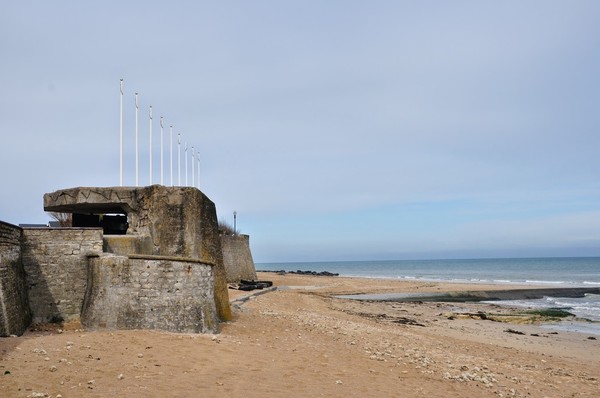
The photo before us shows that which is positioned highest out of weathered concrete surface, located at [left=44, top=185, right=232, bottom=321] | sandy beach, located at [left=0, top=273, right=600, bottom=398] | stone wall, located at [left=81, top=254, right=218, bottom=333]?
weathered concrete surface, located at [left=44, top=185, right=232, bottom=321]

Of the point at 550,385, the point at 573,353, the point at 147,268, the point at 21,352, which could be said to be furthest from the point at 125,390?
the point at 573,353

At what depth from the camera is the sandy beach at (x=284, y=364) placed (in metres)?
8.72

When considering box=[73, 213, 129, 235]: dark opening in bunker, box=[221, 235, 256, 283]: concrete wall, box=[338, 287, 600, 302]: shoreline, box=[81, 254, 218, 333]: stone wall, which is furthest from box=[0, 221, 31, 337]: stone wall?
box=[338, 287, 600, 302]: shoreline

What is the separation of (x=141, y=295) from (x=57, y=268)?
2471 millimetres

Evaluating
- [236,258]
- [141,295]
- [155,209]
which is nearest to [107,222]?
[155,209]

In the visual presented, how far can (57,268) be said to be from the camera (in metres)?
13.4

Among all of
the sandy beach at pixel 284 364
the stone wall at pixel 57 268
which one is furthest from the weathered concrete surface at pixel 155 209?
the sandy beach at pixel 284 364

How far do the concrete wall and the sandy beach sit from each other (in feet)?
58.5

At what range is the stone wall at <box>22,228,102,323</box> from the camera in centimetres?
1314

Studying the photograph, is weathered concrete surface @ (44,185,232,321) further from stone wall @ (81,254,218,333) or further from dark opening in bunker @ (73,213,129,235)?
dark opening in bunker @ (73,213,129,235)

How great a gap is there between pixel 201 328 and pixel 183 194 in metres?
3.93

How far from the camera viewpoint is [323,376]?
1048 cm

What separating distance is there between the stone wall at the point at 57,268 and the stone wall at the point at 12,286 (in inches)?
12.1

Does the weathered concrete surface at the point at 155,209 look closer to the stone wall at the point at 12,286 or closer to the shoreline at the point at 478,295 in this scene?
the stone wall at the point at 12,286
